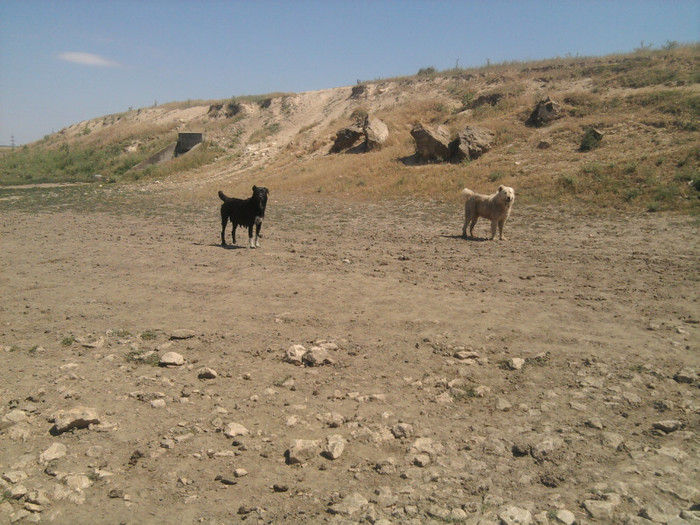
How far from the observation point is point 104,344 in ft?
20.1

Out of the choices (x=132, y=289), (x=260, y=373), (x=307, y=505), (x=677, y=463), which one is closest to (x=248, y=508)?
(x=307, y=505)

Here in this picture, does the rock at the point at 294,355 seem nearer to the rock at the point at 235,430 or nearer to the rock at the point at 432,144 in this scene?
the rock at the point at 235,430

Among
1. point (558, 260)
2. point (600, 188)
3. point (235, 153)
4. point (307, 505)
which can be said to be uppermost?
point (235, 153)

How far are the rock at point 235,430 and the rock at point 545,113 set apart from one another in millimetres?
23532

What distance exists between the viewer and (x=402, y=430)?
4.37 m

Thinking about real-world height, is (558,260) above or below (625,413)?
above

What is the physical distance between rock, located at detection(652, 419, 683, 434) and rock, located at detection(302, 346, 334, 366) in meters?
3.17

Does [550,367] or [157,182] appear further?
[157,182]

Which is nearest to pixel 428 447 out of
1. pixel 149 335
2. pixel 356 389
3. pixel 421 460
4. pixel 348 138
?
pixel 421 460

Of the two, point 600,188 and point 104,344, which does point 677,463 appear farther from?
point 600,188

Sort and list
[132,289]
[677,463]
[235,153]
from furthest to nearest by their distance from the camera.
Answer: [235,153]
[132,289]
[677,463]

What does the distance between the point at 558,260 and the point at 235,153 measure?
32509 mm

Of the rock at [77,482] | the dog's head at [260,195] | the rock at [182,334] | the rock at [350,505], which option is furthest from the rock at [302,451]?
the dog's head at [260,195]

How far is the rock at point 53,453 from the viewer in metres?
3.85
